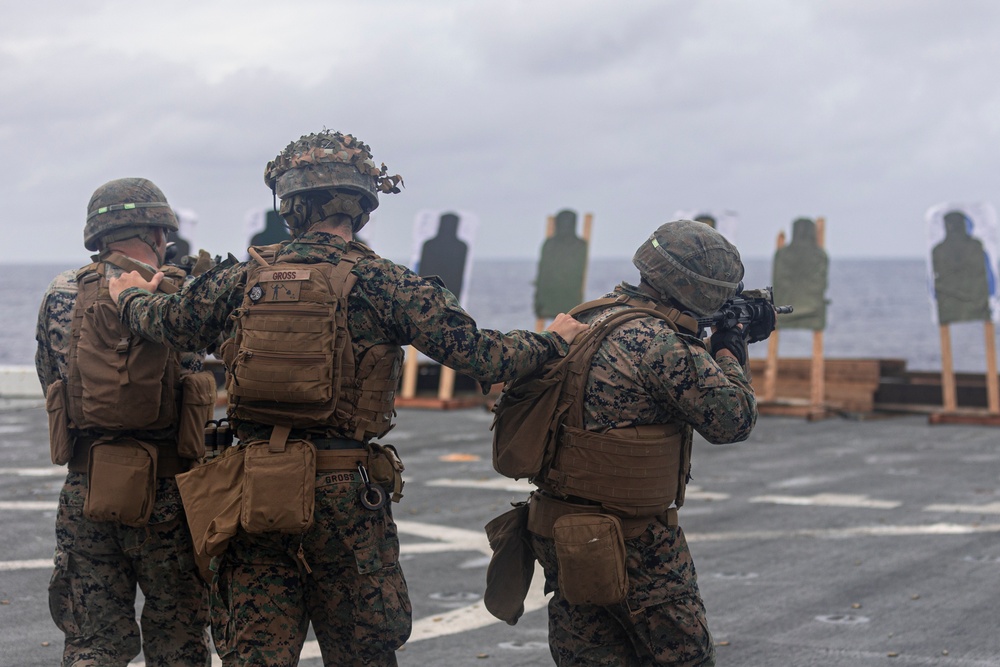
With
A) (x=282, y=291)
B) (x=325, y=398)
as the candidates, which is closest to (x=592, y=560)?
(x=325, y=398)

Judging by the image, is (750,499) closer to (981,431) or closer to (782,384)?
(981,431)

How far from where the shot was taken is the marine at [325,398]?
411cm

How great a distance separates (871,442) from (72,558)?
11.4 m

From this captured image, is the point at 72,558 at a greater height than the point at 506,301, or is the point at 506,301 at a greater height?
the point at 506,301

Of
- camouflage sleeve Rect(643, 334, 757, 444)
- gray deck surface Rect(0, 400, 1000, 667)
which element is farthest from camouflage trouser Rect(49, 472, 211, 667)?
camouflage sleeve Rect(643, 334, 757, 444)

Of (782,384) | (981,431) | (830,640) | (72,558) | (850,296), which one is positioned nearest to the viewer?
(72,558)

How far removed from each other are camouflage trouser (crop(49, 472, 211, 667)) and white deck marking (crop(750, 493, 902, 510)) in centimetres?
661

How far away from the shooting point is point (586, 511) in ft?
14.1

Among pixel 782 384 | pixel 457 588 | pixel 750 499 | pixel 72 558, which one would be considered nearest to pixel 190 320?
pixel 72 558

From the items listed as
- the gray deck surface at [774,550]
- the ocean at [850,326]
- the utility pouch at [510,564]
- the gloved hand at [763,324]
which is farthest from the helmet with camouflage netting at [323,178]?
the ocean at [850,326]

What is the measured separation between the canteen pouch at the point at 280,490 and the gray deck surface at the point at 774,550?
2.20 m

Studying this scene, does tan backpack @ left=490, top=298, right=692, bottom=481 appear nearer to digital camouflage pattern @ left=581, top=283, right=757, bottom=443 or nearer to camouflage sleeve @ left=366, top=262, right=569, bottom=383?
digital camouflage pattern @ left=581, top=283, right=757, bottom=443

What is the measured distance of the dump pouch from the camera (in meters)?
4.15

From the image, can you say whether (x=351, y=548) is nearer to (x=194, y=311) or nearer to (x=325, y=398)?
(x=325, y=398)
